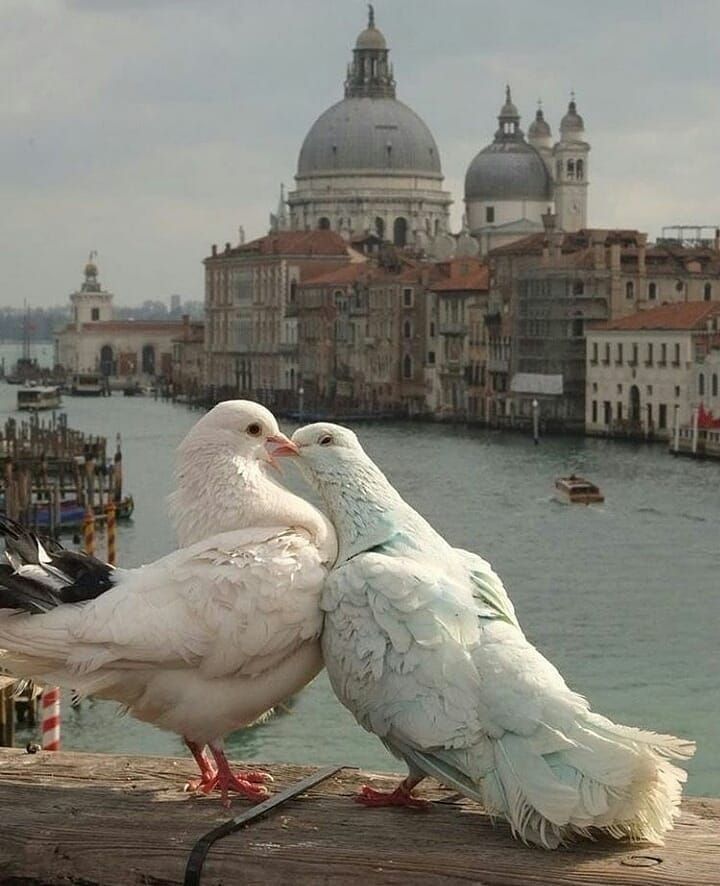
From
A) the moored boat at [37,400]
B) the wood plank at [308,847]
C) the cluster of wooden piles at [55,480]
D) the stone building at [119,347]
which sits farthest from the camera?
the stone building at [119,347]

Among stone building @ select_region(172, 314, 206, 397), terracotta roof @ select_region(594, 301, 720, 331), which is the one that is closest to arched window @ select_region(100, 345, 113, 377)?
stone building @ select_region(172, 314, 206, 397)

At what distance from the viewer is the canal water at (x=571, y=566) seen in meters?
8.47

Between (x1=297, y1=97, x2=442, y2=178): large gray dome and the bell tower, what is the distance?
578 centimetres

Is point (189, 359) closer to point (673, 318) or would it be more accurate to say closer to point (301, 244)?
point (301, 244)

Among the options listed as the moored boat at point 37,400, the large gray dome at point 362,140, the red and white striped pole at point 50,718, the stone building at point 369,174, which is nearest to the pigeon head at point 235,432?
the red and white striped pole at point 50,718

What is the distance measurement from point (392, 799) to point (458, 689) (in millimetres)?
120

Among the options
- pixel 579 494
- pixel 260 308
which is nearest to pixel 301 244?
pixel 260 308

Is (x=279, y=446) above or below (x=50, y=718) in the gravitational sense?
above

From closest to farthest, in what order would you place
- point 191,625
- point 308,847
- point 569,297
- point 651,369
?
1. point 308,847
2. point 191,625
3. point 651,369
4. point 569,297

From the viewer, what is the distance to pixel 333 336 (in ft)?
164

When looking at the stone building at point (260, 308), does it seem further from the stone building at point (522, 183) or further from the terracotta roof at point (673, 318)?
the terracotta roof at point (673, 318)

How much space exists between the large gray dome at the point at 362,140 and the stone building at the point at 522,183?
295 cm

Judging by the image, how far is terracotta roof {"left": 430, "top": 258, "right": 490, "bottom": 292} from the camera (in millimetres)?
43344

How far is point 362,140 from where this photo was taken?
58.7 m
